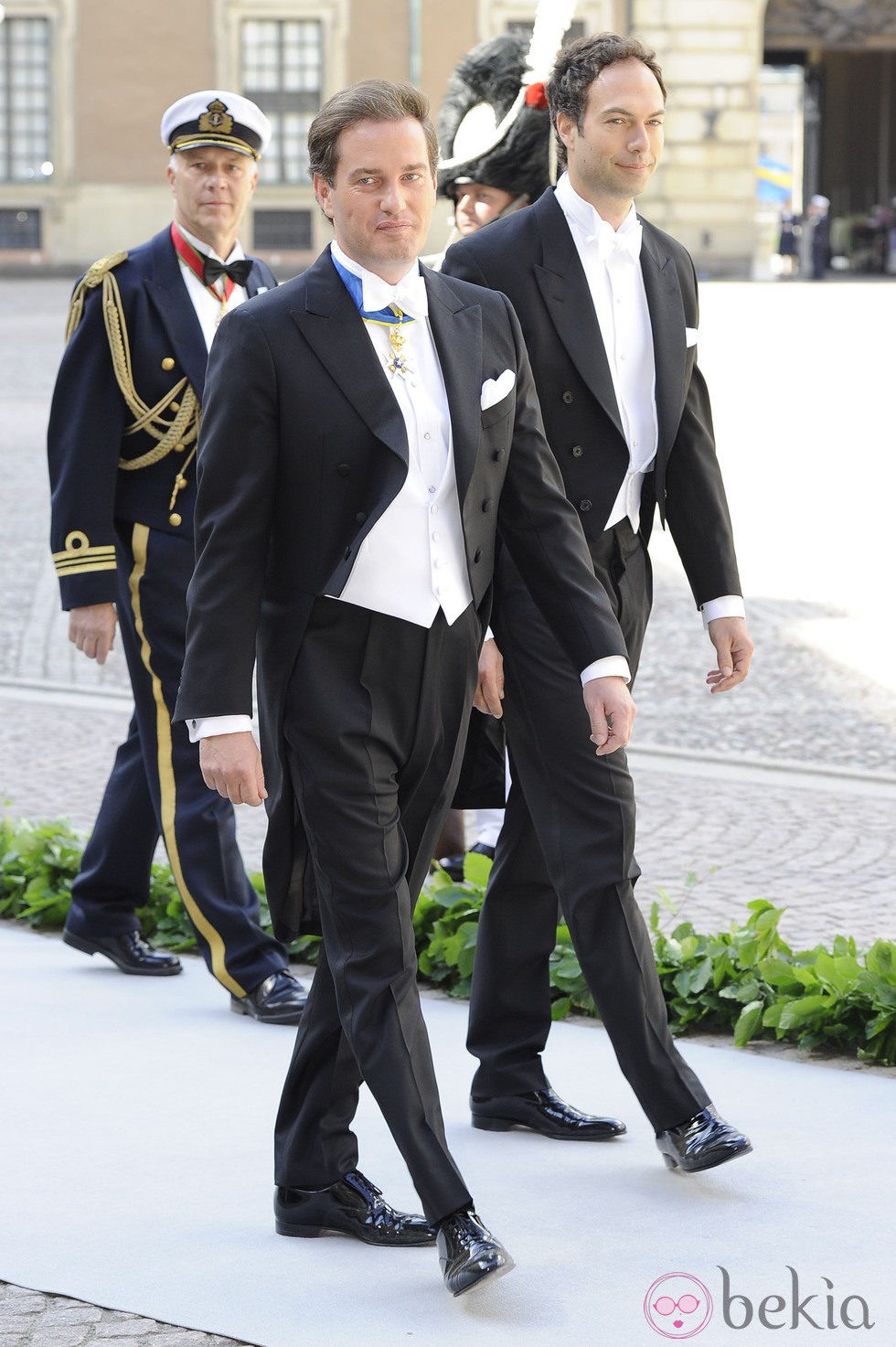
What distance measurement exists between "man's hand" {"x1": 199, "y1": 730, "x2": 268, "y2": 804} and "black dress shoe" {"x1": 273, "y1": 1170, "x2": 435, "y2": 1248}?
70 centimetres

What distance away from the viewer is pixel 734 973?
4426mm

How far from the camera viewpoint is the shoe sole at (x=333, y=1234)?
332 centimetres

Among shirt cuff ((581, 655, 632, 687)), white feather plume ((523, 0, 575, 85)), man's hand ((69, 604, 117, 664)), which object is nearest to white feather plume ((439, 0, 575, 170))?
white feather plume ((523, 0, 575, 85))

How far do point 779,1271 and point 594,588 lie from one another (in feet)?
3.59

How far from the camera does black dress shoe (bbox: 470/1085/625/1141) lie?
3.80 m

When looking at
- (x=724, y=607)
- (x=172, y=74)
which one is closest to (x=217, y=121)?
(x=724, y=607)

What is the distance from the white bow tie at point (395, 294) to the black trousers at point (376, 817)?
0.45 metres

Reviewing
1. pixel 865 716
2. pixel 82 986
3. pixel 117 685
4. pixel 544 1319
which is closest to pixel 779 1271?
pixel 544 1319

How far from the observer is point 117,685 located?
8289mm

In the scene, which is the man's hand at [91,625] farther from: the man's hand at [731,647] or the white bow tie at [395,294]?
the white bow tie at [395,294]

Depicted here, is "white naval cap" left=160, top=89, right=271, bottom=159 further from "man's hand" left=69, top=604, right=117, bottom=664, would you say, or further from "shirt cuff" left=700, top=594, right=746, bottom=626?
"shirt cuff" left=700, top=594, right=746, bottom=626

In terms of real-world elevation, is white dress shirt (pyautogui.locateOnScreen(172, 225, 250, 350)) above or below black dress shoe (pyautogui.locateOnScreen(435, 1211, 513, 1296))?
above

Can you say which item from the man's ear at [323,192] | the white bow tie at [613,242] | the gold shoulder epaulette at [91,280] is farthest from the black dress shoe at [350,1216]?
the gold shoulder epaulette at [91,280]

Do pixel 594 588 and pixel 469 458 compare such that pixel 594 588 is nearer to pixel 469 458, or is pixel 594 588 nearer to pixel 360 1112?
pixel 469 458
